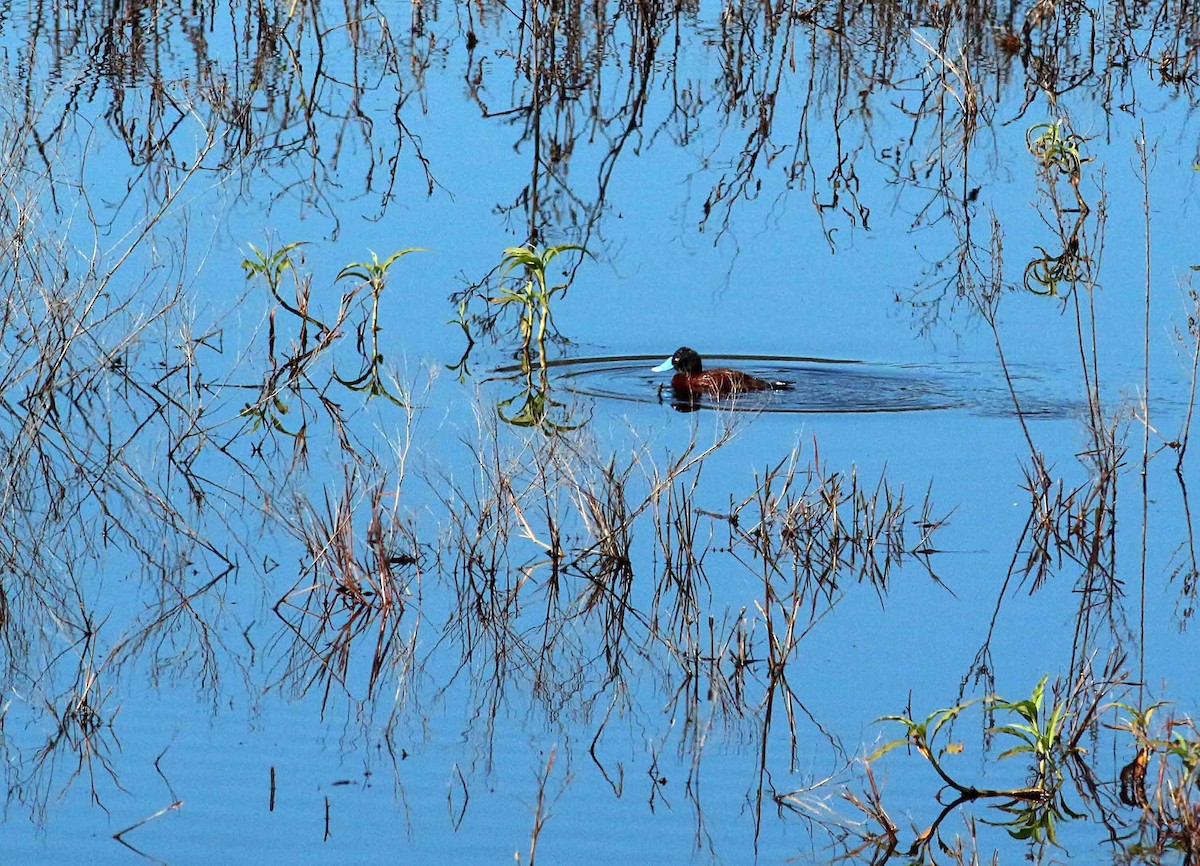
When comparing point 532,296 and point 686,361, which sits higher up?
point 532,296

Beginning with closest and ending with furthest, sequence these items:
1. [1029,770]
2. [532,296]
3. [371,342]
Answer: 1. [1029,770]
2. [532,296]
3. [371,342]

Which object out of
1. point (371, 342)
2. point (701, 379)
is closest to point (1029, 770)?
point (701, 379)

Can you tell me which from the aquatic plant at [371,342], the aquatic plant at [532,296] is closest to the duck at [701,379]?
the aquatic plant at [532,296]

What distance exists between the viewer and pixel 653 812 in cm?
570

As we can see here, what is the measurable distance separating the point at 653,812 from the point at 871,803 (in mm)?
632

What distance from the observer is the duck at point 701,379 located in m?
9.93

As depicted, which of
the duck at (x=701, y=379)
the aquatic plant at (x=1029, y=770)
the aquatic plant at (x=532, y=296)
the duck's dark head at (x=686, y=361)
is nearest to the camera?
the aquatic plant at (x=1029, y=770)

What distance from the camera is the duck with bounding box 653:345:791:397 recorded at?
9930 millimetres

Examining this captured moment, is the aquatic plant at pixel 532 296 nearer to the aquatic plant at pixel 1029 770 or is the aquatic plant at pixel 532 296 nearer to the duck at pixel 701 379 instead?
the duck at pixel 701 379

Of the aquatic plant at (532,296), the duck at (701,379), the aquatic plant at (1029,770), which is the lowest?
the aquatic plant at (1029,770)

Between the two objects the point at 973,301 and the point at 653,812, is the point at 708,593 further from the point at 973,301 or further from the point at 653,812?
the point at 973,301

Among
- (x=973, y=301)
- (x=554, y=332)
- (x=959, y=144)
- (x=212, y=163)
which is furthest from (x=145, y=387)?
(x=959, y=144)

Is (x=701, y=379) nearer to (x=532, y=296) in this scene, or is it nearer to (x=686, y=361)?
(x=686, y=361)

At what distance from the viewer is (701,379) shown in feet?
33.3
